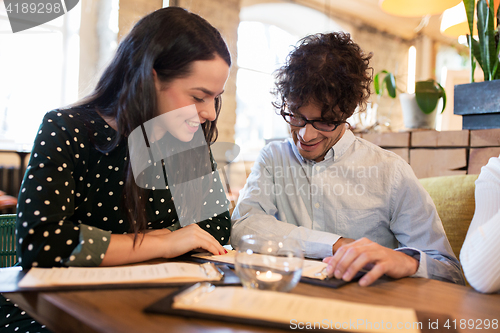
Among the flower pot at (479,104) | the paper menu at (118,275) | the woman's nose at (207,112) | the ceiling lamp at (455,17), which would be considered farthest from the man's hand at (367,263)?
the ceiling lamp at (455,17)

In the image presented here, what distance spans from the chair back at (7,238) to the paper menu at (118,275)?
696 millimetres

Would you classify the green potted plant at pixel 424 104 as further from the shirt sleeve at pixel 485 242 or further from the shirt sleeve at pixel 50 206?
the shirt sleeve at pixel 50 206

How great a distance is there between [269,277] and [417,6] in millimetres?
2898

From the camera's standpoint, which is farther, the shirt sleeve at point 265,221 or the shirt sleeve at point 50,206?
the shirt sleeve at point 265,221

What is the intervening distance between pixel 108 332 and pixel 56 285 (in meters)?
0.22

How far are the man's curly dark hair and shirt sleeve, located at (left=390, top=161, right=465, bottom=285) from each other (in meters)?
0.28

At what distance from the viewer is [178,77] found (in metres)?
1.08

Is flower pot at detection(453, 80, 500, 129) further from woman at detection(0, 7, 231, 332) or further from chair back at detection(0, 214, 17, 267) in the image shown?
chair back at detection(0, 214, 17, 267)

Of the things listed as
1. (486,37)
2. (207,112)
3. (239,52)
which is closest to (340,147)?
(207,112)

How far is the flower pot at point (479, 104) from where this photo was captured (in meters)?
1.56

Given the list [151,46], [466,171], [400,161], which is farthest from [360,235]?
[151,46]

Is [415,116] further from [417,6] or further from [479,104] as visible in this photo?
[417,6]

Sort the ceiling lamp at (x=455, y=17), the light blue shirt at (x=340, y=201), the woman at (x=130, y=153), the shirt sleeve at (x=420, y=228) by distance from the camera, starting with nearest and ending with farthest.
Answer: the woman at (x=130, y=153), the shirt sleeve at (x=420, y=228), the light blue shirt at (x=340, y=201), the ceiling lamp at (x=455, y=17)

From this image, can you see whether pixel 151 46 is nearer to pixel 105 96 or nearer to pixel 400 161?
pixel 105 96
